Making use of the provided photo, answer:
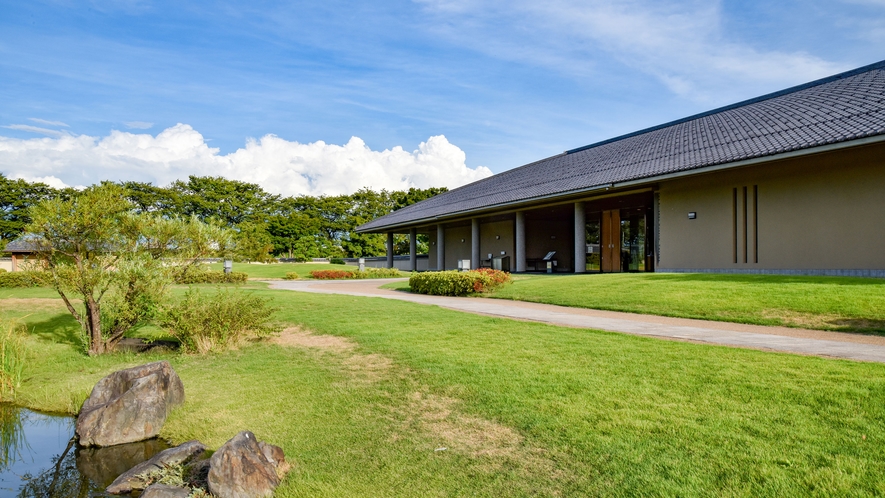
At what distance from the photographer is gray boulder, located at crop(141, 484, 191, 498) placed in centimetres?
409

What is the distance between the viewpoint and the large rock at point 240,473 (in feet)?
12.9

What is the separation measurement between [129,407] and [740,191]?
15645 millimetres

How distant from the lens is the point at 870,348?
21.9 feet

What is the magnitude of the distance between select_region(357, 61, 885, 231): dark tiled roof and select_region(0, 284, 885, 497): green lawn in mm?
9240

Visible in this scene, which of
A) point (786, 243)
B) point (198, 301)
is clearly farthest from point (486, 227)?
point (198, 301)

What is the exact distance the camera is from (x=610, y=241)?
878 inches

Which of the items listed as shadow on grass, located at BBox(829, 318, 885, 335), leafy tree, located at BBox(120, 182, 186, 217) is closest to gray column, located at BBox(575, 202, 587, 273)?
shadow on grass, located at BBox(829, 318, 885, 335)

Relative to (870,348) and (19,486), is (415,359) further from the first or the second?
(870,348)

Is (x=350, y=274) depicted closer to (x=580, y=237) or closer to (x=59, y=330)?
(x=580, y=237)

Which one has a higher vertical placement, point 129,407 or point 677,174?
point 677,174

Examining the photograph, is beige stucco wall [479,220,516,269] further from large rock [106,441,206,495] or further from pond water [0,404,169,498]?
large rock [106,441,206,495]

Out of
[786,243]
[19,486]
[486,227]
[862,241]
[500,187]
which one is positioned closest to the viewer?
[19,486]

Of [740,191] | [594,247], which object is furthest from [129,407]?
[594,247]

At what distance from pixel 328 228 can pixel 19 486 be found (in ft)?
163
